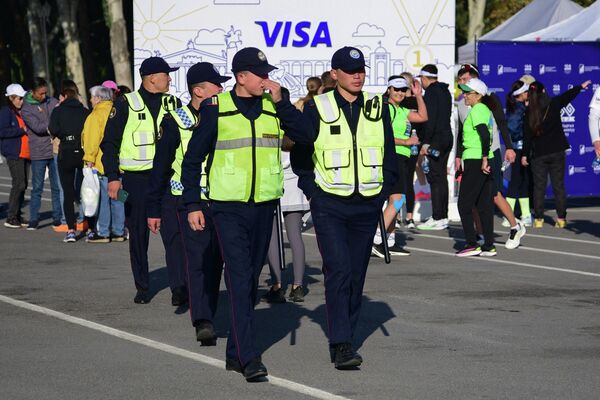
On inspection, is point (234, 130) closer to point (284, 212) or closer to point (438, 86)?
point (284, 212)

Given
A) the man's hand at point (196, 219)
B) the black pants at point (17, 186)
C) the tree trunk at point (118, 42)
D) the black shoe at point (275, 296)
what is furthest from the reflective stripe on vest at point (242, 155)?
the tree trunk at point (118, 42)

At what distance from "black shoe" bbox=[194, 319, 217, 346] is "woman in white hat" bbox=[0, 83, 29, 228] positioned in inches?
370

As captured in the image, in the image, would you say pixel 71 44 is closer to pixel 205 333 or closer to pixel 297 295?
pixel 297 295

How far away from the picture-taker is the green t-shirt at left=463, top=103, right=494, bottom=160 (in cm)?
1418

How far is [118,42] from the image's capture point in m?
34.3

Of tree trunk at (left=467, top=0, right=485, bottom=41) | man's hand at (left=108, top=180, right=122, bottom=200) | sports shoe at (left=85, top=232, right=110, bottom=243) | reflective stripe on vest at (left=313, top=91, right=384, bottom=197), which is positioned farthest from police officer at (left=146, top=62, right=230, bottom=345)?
tree trunk at (left=467, top=0, right=485, bottom=41)

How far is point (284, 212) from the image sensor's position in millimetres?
11836

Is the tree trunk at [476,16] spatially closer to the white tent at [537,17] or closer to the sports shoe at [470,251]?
the white tent at [537,17]

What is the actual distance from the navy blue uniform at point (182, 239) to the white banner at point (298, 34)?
713 cm

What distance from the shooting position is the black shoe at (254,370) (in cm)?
788

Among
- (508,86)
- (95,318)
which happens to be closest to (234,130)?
(95,318)

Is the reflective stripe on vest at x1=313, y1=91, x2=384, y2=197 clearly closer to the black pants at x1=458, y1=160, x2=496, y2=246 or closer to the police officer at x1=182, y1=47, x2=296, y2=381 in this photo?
the police officer at x1=182, y1=47, x2=296, y2=381

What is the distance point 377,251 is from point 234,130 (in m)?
6.62

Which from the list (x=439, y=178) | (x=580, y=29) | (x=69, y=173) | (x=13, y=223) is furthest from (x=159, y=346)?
(x=580, y=29)
